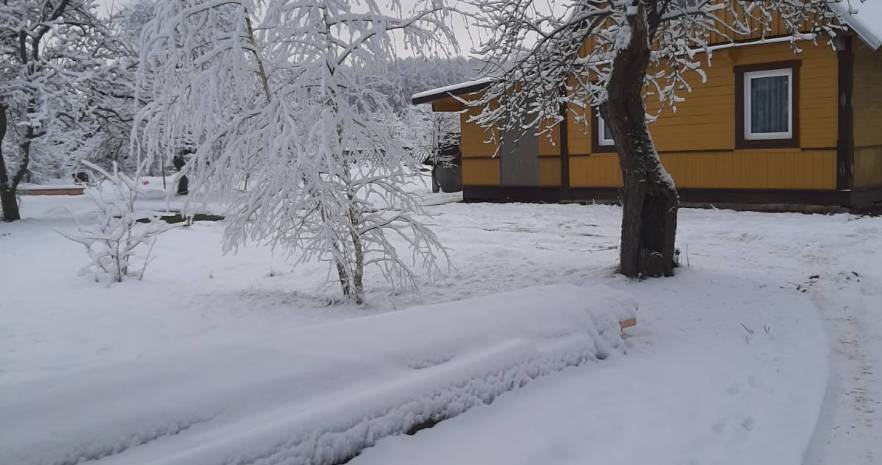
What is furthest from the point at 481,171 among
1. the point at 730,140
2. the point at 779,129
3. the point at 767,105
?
the point at 779,129

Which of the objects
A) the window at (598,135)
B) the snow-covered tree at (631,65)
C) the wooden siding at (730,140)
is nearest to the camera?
the snow-covered tree at (631,65)

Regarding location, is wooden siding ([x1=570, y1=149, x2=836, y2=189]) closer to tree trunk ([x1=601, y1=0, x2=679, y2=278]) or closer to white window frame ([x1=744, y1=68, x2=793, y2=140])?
white window frame ([x1=744, y1=68, x2=793, y2=140])

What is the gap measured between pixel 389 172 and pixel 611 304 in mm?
3063

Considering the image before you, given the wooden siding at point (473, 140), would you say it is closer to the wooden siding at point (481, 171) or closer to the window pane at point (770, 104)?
the wooden siding at point (481, 171)

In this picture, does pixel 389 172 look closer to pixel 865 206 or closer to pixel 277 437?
pixel 277 437

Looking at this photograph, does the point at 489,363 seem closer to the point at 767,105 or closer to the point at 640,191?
the point at 640,191

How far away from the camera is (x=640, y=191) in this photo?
26.6ft

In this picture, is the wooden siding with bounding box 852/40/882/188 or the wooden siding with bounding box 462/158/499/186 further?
the wooden siding with bounding box 462/158/499/186

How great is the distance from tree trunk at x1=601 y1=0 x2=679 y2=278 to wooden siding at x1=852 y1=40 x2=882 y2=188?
8.06m

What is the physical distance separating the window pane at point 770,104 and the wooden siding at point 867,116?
4.10ft

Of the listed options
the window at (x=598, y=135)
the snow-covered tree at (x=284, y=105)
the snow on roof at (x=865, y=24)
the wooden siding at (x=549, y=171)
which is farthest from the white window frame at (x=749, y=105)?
the snow-covered tree at (x=284, y=105)

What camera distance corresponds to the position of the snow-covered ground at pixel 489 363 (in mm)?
2883

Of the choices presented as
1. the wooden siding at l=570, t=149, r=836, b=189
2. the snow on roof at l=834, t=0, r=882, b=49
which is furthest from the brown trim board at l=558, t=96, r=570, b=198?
the snow on roof at l=834, t=0, r=882, b=49

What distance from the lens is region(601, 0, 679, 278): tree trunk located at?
26.6 ft
